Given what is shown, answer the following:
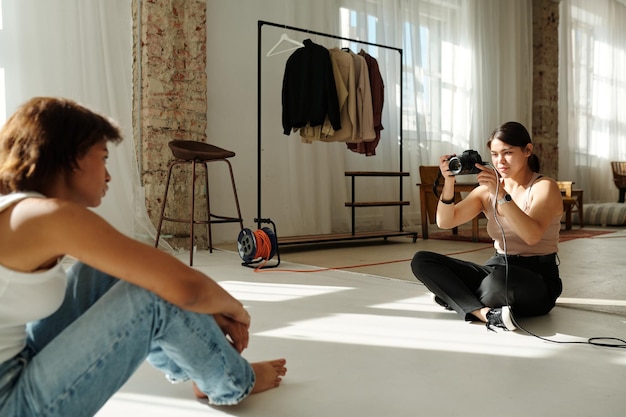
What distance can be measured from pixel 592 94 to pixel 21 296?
32.0ft

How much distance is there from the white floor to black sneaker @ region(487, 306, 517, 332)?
41 mm

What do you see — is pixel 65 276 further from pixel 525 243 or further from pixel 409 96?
pixel 409 96

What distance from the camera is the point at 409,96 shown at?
638 centimetres

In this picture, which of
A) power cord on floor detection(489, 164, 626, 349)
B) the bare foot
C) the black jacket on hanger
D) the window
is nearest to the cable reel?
the black jacket on hanger

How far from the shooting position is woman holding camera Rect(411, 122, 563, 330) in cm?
214

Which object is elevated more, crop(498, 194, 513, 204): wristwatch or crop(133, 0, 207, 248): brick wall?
crop(133, 0, 207, 248): brick wall

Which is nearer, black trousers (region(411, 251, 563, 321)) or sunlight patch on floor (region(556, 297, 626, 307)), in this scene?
black trousers (region(411, 251, 563, 321))

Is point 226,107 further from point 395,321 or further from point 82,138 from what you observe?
point 82,138

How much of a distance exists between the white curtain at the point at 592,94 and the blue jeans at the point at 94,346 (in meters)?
8.47

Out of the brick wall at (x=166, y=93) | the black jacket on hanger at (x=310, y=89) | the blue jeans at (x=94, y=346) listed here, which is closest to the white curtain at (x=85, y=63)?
the brick wall at (x=166, y=93)

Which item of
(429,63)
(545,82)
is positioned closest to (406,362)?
(429,63)

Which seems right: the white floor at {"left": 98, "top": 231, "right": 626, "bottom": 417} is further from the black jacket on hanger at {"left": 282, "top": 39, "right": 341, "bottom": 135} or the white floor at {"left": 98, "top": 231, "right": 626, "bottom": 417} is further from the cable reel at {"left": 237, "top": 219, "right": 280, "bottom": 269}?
the black jacket on hanger at {"left": 282, "top": 39, "right": 341, "bottom": 135}

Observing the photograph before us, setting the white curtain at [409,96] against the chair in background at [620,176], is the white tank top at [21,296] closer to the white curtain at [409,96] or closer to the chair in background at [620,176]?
the white curtain at [409,96]

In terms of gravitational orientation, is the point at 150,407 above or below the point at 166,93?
below
